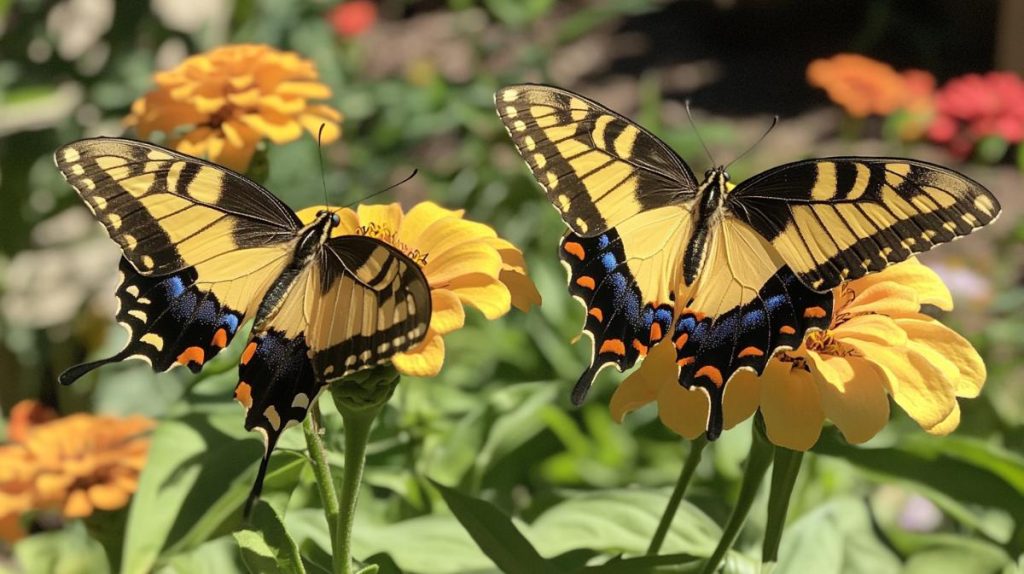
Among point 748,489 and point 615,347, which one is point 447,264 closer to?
point 615,347

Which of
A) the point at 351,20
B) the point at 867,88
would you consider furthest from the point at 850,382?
the point at 351,20

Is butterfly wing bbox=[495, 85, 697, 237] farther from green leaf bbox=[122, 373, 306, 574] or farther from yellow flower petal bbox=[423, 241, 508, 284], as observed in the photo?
green leaf bbox=[122, 373, 306, 574]

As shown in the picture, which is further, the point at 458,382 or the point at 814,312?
the point at 458,382

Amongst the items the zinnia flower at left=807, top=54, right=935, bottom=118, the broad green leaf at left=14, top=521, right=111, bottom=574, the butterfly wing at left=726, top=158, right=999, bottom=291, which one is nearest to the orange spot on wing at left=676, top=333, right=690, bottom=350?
the butterfly wing at left=726, top=158, right=999, bottom=291

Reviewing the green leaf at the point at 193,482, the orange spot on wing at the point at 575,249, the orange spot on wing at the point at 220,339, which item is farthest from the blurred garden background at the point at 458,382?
the orange spot on wing at the point at 575,249

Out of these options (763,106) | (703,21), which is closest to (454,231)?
(763,106)

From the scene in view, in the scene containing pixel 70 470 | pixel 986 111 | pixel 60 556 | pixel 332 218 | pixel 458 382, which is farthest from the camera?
pixel 986 111
